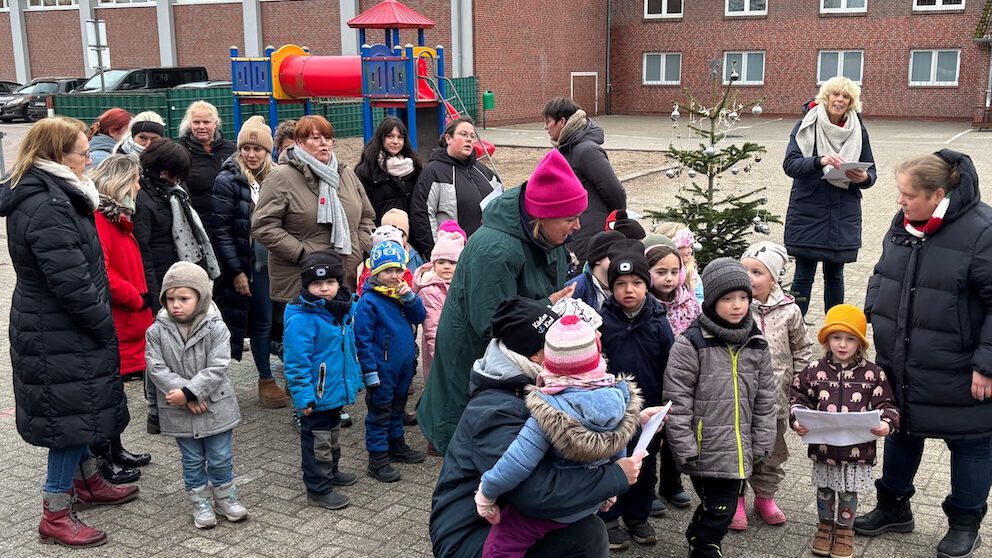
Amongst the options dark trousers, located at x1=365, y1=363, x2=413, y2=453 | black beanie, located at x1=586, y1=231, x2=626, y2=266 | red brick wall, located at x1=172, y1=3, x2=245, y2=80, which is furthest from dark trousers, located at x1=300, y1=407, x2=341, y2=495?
red brick wall, located at x1=172, y1=3, x2=245, y2=80

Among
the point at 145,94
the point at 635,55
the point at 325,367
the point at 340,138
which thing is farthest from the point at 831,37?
the point at 325,367

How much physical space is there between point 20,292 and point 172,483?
4.88 feet

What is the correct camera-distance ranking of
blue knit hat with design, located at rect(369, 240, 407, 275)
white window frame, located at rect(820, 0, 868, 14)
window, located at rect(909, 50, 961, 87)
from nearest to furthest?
blue knit hat with design, located at rect(369, 240, 407, 275) < window, located at rect(909, 50, 961, 87) < white window frame, located at rect(820, 0, 868, 14)

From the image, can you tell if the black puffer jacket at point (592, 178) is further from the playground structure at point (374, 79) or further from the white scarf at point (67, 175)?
the playground structure at point (374, 79)

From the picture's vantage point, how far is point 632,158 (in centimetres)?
2198

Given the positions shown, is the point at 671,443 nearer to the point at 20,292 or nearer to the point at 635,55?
the point at 20,292

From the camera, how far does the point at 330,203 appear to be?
6.25m

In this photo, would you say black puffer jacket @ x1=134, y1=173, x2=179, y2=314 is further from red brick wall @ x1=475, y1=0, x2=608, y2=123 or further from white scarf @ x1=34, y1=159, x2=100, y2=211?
red brick wall @ x1=475, y1=0, x2=608, y2=123

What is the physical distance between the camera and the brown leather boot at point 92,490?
5230mm

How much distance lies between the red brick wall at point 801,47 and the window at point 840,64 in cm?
21

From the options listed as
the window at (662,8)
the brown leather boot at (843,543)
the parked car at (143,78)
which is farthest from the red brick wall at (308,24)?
the brown leather boot at (843,543)

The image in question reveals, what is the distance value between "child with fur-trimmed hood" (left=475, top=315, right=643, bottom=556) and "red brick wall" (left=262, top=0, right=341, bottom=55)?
3194 centimetres

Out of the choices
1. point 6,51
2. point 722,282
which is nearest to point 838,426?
point 722,282

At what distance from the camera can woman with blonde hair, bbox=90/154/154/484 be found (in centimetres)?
555
